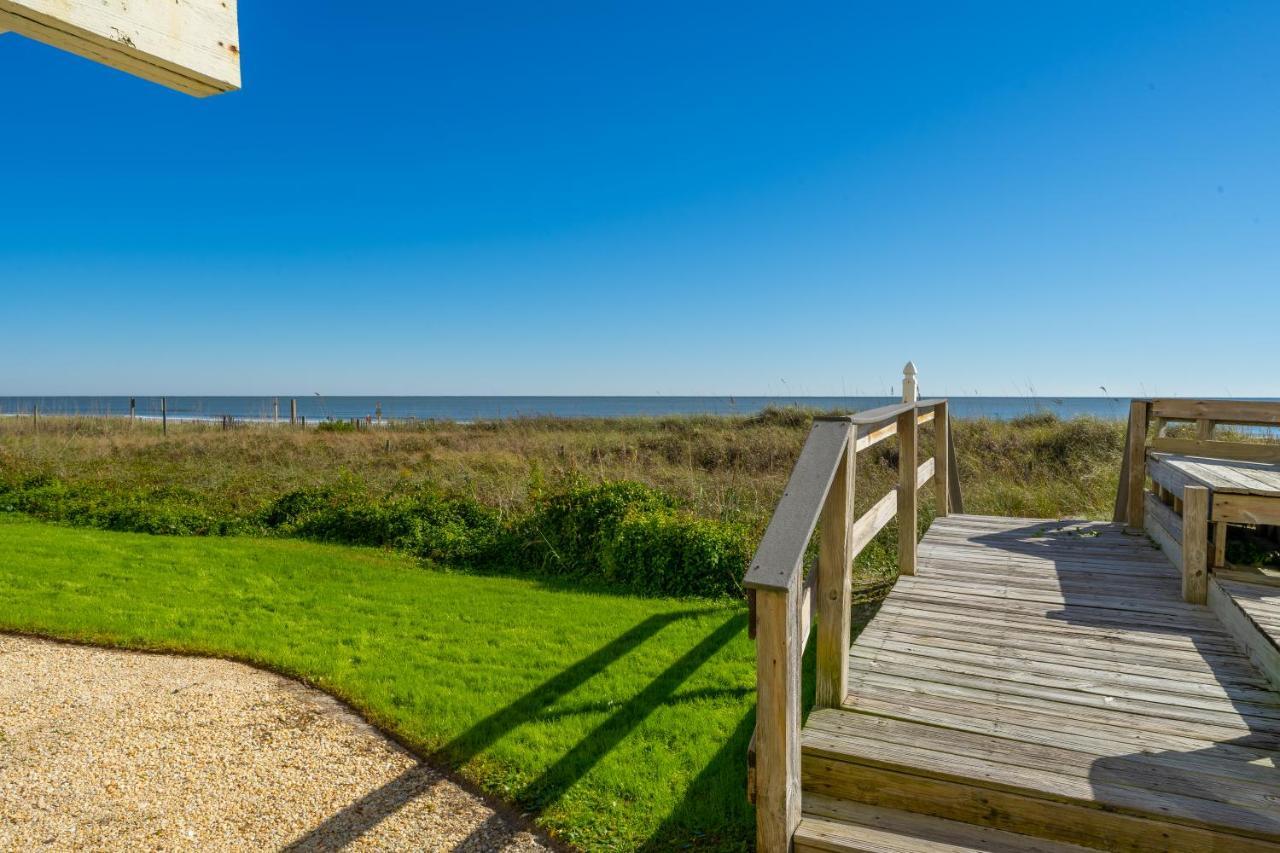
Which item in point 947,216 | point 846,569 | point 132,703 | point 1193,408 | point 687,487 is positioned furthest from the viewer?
point 947,216

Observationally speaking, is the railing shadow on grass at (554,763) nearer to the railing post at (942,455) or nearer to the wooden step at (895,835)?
the wooden step at (895,835)

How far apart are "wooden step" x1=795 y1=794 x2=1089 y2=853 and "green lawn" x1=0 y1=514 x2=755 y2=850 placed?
663 mm

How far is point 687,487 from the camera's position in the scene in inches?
366

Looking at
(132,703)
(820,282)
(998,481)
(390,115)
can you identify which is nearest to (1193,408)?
(998,481)

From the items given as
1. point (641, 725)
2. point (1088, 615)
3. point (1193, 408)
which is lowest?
point (641, 725)

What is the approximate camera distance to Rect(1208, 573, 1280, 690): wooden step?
2800 mm

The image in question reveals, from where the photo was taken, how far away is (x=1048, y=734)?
2.44m

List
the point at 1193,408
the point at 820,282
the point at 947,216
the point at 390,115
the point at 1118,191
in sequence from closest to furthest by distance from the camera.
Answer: the point at 1193,408
the point at 1118,191
the point at 390,115
the point at 947,216
the point at 820,282

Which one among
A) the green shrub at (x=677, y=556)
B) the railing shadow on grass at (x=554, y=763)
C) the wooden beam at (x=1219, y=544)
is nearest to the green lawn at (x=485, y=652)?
the railing shadow on grass at (x=554, y=763)

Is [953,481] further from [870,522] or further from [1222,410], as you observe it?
[870,522]

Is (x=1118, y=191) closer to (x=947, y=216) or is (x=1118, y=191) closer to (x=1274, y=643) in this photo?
(x=947, y=216)

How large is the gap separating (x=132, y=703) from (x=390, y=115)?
46.1 feet

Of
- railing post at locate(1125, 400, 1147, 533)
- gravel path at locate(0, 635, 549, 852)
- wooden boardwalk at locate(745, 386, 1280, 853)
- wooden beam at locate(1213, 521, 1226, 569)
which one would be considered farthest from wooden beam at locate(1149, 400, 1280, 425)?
gravel path at locate(0, 635, 549, 852)

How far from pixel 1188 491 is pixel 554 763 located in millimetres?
3924
